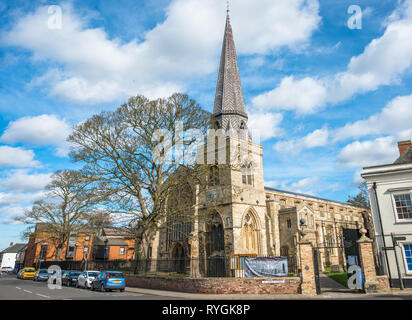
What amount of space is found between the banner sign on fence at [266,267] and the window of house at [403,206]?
28.6 feet

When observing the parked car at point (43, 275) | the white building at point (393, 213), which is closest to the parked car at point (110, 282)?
the white building at point (393, 213)

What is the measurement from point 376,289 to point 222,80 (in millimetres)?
28551

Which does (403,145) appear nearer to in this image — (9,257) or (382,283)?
(382,283)

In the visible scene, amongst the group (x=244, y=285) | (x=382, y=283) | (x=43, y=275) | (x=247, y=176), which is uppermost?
(x=247, y=176)

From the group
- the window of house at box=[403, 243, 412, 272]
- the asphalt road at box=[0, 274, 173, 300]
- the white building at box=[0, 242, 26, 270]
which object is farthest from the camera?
the white building at box=[0, 242, 26, 270]

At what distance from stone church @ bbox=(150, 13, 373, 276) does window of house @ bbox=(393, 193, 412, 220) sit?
315 inches

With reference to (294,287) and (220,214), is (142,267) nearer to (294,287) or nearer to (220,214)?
(220,214)

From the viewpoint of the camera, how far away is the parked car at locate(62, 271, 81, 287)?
Answer: 981 inches

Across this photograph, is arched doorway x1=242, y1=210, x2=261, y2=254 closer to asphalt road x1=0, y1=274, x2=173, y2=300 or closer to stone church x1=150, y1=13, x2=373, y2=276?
stone church x1=150, y1=13, x2=373, y2=276

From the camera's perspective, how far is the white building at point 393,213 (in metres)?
17.7

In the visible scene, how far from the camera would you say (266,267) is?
16.4 meters

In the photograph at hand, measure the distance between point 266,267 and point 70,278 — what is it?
18.3 meters

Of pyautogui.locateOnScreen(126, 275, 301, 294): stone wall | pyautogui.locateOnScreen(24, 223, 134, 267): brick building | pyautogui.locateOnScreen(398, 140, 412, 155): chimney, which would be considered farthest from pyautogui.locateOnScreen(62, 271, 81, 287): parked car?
pyautogui.locateOnScreen(398, 140, 412, 155): chimney

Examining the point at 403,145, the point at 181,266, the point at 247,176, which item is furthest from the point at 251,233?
the point at 403,145
